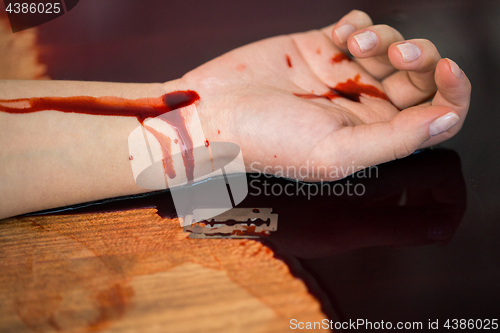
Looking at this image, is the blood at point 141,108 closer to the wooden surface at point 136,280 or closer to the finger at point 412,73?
the wooden surface at point 136,280

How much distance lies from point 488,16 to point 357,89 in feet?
2.27

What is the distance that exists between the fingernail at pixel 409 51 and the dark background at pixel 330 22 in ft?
0.86

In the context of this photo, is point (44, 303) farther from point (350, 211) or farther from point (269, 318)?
point (350, 211)

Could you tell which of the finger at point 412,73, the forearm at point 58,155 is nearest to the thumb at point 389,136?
the finger at point 412,73

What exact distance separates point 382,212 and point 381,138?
0.16 meters

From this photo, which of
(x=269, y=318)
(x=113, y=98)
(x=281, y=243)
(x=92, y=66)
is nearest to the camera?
(x=269, y=318)

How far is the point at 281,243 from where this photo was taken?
0.67 m

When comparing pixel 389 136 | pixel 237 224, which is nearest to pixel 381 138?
pixel 389 136

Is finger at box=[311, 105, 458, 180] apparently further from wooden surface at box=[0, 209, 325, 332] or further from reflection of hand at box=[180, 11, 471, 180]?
wooden surface at box=[0, 209, 325, 332]

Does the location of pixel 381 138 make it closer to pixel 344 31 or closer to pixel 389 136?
pixel 389 136

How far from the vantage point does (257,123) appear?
2.45 ft

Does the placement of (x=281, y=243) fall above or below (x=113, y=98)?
below

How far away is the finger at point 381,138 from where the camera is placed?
2.20 feet

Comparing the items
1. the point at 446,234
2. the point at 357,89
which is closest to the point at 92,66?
the point at 357,89
